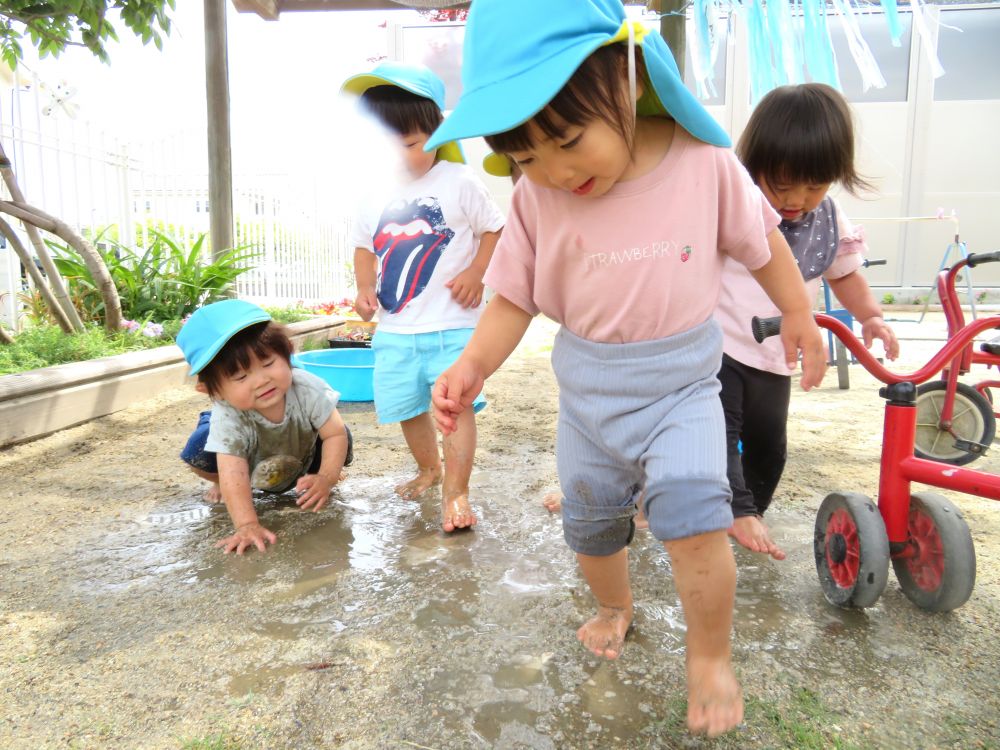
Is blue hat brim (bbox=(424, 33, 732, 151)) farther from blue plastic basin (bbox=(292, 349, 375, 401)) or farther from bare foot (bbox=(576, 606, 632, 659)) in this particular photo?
blue plastic basin (bbox=(292, 349, 375, 401))

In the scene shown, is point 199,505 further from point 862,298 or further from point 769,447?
point 862,298

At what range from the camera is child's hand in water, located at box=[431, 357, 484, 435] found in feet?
4.79

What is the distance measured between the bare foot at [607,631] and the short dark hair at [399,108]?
1671 millimetres

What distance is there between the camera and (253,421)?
7.84 ft

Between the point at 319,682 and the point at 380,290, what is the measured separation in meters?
1.53

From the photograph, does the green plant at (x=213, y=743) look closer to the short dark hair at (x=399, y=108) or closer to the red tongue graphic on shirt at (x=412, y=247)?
the red tongue graphic on shirt at (x=412, y=247)

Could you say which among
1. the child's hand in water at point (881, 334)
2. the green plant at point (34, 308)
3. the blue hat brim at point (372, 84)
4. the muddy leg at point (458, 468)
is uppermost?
the blue hat brim at point (372, 84)

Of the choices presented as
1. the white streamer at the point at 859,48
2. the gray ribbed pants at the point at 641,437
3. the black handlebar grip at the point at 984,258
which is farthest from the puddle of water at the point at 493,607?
the white streamer at the point at 859,48

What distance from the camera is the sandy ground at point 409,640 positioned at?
50.9 inches

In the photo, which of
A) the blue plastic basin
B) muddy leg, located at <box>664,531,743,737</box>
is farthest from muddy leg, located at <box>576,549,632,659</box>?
the blue plastic basin

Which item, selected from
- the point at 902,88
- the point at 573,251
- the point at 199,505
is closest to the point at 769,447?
the point at 573,251

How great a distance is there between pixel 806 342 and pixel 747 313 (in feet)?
2.20

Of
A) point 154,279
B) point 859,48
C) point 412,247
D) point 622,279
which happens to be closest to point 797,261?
point 622,279

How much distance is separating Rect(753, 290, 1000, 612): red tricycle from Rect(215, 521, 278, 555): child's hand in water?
56.9 inches
